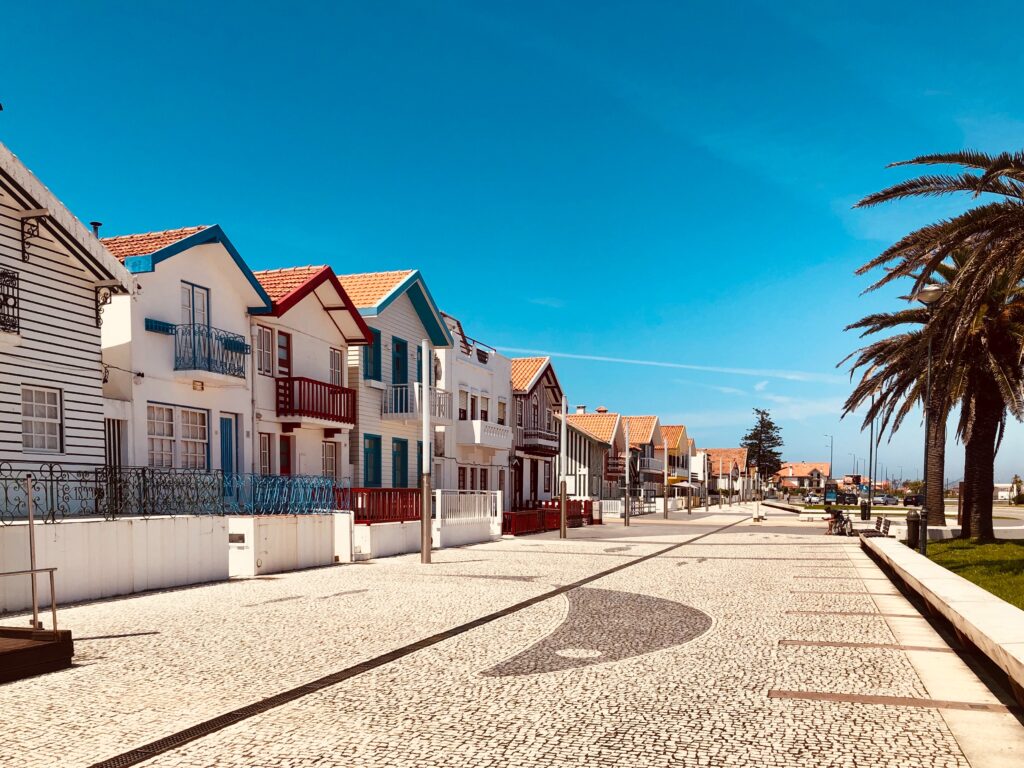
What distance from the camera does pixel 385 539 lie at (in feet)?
70.7

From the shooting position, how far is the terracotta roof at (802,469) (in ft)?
607

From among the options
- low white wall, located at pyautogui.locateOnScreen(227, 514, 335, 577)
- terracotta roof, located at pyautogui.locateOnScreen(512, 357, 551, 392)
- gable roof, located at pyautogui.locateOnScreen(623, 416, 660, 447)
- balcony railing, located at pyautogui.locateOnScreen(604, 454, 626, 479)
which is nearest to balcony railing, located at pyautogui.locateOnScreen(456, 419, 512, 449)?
terracotta roof, located at pyautogui.locateOnScreen(512, 357, 551, 392)

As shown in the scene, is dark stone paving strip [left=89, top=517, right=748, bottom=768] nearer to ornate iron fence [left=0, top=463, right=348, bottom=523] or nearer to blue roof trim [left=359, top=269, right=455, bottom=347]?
ornate iron fence [left=0, top=463, right=348, bottom=523]

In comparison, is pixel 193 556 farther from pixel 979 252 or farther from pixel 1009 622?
pixel 979 252

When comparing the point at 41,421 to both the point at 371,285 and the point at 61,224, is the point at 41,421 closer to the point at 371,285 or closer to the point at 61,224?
the point at 61,224

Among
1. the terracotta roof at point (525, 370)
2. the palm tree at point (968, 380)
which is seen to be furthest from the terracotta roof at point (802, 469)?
the palm tree at point (968, 380)

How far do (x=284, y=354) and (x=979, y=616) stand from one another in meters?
18.3

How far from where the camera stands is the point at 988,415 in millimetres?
25094

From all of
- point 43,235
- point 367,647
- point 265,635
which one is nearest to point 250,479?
point 43,235

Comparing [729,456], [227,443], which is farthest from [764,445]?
[227,443]

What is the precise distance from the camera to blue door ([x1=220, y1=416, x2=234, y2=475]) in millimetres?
20906

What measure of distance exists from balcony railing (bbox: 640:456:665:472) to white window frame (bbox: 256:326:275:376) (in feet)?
167

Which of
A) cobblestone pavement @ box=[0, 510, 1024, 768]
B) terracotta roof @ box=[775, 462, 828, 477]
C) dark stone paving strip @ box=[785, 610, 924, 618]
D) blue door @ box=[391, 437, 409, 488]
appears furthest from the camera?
terracotta roof @ box=[775, 462, 828, 477]

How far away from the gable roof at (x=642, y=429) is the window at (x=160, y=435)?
54909 mm
